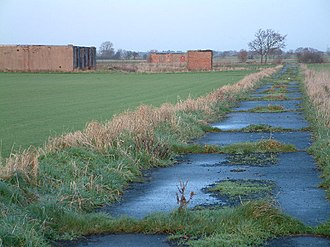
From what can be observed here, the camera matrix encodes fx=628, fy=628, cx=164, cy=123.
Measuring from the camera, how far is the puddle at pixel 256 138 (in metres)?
16.9

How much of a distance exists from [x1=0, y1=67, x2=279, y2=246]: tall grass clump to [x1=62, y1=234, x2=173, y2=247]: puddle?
0.88 ft

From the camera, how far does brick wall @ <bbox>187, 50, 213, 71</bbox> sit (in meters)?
101

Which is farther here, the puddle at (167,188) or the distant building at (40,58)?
the distant building at (40,58)

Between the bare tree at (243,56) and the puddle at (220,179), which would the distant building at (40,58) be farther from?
the bare tree at (243,56)

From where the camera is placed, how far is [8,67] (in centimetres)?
8819

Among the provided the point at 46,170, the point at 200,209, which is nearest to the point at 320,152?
the point at 200,209

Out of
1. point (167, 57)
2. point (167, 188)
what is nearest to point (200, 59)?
point (167, 57)

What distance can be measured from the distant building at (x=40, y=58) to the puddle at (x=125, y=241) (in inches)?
3113

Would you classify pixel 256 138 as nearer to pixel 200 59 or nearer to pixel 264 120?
pixel 264 120

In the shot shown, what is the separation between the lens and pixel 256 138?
702 inches

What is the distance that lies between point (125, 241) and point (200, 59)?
9499 cm

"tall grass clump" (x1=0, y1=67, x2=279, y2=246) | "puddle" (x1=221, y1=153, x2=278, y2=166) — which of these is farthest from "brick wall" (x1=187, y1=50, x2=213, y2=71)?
"puddle" (x1=221, y1=153, x2=278, y2=166)

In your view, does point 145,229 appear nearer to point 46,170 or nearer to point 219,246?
point 219,246

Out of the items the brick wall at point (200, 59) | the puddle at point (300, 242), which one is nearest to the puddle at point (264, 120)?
the puddle at point (300, 242)
